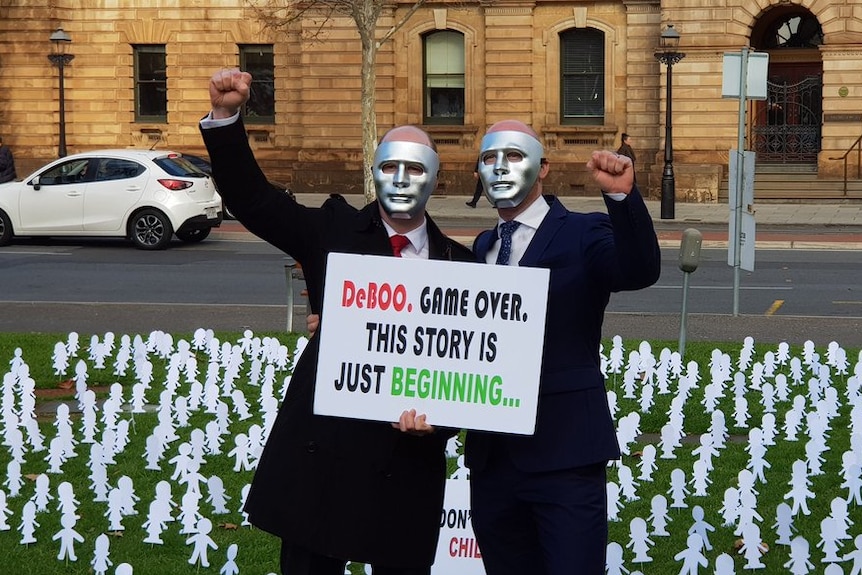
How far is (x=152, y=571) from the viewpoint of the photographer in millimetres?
6180

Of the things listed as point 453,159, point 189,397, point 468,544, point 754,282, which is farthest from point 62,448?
point 453,159

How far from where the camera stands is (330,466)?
447cm

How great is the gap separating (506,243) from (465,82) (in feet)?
106

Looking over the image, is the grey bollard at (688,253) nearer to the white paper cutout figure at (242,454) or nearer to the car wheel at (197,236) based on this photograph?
the white paper cutout figure at (242,454)

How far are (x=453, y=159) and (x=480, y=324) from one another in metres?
31.5

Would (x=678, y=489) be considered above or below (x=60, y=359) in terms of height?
below

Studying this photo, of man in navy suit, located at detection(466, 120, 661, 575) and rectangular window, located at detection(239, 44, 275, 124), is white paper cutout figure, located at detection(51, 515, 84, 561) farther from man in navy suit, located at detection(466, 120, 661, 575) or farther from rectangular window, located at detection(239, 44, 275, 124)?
rectangular window, located at detection(239, 44, 275, 124)

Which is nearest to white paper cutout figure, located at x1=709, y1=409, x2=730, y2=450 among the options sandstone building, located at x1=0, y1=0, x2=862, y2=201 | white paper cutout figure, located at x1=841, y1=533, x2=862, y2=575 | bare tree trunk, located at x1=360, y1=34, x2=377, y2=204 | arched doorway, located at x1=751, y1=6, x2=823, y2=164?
white paper cutout figure, located at x1=841, y1=533, x2=862, y2=575

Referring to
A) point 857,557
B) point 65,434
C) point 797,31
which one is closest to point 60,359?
point 65,434

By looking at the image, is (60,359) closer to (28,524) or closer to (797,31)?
(28,524)

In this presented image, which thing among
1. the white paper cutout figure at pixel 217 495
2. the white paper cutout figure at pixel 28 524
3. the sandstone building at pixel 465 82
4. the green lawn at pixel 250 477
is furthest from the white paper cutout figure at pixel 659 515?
the sandstone building at pixel 465 82

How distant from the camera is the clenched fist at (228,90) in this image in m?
4.35

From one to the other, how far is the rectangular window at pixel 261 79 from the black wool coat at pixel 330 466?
113 ft

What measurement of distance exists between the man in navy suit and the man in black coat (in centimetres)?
20
